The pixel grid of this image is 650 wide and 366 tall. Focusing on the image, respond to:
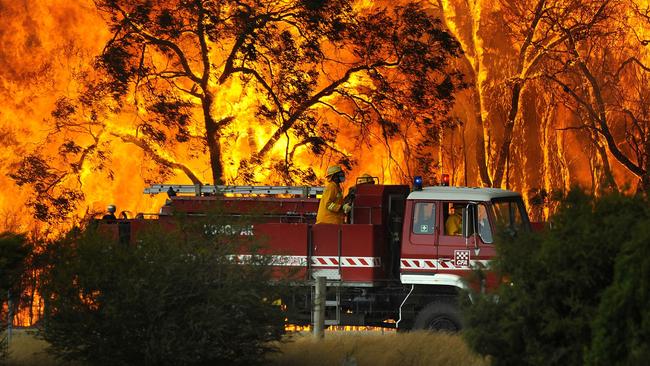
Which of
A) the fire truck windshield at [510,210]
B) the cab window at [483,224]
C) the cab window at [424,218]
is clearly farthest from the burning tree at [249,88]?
the cab window at [483,224]

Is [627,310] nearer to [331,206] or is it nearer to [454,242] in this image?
[454,242]

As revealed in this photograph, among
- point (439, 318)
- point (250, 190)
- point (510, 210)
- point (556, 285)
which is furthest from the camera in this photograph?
point (250, 190)

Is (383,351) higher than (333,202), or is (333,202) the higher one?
(333,202)

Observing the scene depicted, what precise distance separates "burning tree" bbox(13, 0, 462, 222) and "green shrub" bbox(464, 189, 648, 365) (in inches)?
763

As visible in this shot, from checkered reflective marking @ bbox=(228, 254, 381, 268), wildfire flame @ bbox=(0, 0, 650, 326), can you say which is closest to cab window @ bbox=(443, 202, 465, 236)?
checkered reflective marking @ bbox=(228, 254, 381, 268)

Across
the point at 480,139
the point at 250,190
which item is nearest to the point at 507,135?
the point at 480,139

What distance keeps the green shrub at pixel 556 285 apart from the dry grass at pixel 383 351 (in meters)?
2.65

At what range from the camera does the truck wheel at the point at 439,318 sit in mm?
17594

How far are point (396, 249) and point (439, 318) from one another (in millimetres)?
1480

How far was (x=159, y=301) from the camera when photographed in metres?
12.6

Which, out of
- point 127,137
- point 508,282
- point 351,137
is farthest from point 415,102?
point 508,282

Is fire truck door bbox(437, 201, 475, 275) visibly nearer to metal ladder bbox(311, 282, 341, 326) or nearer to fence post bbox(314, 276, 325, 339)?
metal ladder bbox(311, 282, 341, 326)

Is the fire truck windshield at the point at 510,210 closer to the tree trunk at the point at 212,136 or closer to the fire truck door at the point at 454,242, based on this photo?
the fire truck door at the point at 454,242

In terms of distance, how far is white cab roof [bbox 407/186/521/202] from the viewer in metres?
17.7
